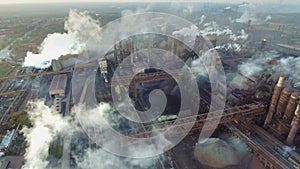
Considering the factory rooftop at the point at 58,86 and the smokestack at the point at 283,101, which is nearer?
the smokestack at the point at 283,101

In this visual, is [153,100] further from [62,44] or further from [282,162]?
[62,44]

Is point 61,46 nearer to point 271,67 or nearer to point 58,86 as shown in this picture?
point 58,86

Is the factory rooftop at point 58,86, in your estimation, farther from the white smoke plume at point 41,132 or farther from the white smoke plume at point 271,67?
the white smoke plume at point 271,67

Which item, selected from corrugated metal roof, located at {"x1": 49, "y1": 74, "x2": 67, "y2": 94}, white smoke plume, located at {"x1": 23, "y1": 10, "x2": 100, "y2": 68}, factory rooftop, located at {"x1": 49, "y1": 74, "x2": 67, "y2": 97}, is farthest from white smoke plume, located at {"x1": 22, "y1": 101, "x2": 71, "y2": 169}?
white smoke plume, located at {"x1": 23, "y1": 10, "x2": 100, "y2": 68}

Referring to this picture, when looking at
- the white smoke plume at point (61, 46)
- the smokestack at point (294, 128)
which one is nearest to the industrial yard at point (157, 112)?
the smokestack at point (294, 128)

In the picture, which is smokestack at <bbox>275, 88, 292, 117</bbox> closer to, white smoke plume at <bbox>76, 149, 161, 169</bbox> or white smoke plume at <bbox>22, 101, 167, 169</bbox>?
white smoke plume at <bbox>22, 101, 167, 169</bbox>

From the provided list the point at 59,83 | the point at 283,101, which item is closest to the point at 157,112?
the point at 283,101
